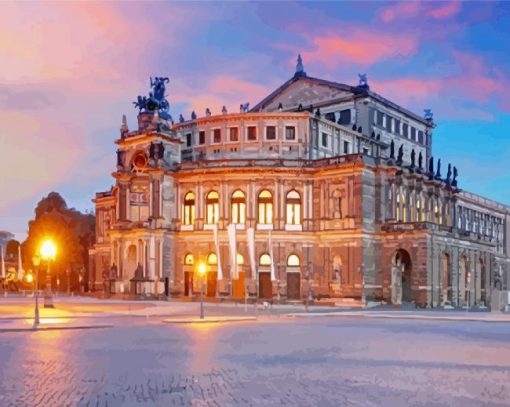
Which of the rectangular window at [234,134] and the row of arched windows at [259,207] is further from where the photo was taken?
the rectangular window at [234,134]

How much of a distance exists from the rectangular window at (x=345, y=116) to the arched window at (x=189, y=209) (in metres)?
22.2

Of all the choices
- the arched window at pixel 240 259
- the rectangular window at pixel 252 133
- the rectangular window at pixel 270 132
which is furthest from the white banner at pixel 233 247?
the rectangular window at pixel 270 132

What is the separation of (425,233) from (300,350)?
55.1 m

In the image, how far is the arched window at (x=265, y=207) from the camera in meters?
84.8

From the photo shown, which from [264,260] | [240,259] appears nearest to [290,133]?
[264,260]

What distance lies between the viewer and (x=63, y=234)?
130 metres

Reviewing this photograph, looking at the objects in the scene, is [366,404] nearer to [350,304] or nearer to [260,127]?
[350,304]

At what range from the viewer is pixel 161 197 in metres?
86.5

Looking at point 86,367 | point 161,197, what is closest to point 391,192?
point 161,197

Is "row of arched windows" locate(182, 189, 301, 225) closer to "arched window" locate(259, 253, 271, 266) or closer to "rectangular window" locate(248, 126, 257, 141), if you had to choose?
"arched window" locate(259, 253, 271, 266)

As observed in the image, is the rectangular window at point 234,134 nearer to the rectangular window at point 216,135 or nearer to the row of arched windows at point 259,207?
the rectangular window at point 216,135

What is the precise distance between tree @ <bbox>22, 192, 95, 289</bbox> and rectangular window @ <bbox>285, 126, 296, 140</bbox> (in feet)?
169

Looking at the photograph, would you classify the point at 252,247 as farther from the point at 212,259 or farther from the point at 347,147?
the point at 347,147

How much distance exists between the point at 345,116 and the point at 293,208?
1775 cm
